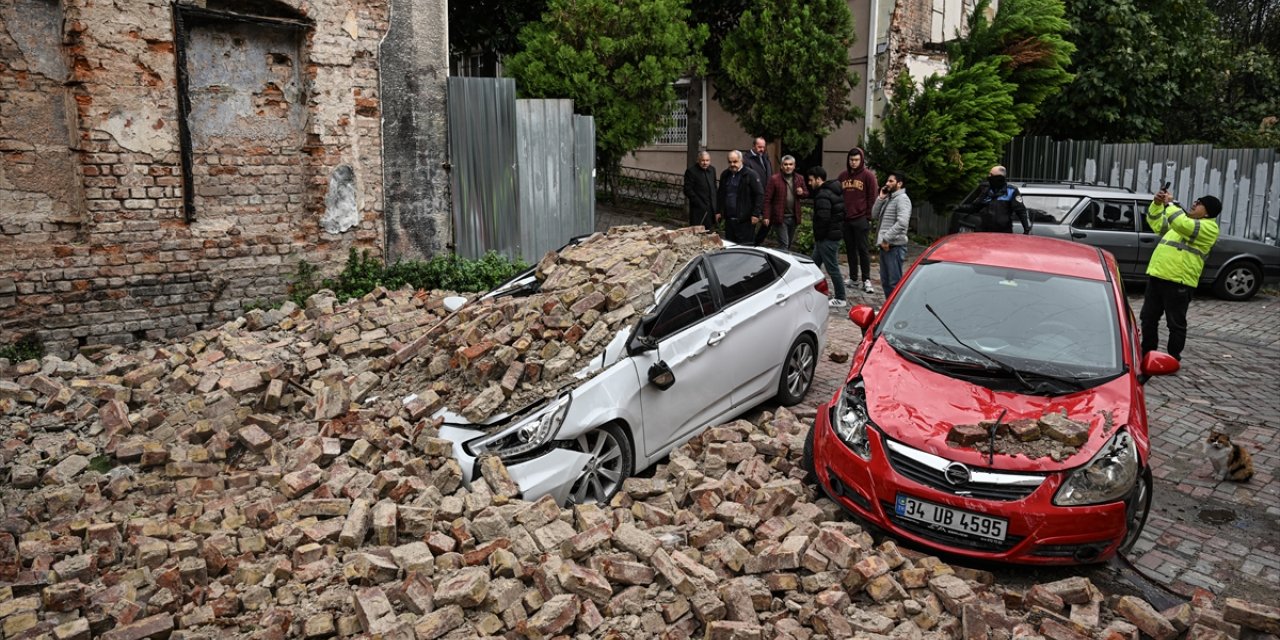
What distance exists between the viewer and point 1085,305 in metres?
6.00

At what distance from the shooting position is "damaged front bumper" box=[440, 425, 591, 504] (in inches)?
215

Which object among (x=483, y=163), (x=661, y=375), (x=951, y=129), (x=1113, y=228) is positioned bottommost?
(x=661, y=375)

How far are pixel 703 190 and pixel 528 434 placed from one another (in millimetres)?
7608

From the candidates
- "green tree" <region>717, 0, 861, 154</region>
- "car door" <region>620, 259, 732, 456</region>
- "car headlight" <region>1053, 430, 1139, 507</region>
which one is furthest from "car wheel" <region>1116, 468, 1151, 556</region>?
"green tree" <region>717, 0, 861, 154</region>

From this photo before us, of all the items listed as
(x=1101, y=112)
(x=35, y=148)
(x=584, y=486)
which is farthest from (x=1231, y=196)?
(x=35, y=148)

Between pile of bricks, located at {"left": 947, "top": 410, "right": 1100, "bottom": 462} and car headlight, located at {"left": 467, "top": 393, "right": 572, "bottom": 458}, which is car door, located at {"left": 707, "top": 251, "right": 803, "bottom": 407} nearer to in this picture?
car headlight, located at {"left": 467, "top": 393, "right": 572, "bottom": 458}

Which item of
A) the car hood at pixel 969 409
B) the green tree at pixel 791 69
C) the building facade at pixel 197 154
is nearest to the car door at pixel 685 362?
the car hood at pixel 969 409

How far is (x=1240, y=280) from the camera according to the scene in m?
13.6

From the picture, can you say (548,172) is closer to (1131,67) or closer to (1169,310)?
(1169,310)

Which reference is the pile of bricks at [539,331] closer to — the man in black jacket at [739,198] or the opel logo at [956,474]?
the opel logo at [956,474]

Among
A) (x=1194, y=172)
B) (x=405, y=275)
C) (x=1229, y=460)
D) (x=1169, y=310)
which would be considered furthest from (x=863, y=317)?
(x=1194, y=172)

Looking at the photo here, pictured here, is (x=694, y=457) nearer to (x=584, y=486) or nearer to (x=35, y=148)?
(x=584, y=486)

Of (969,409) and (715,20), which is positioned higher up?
(715,20)

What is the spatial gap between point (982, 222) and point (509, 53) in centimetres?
910
